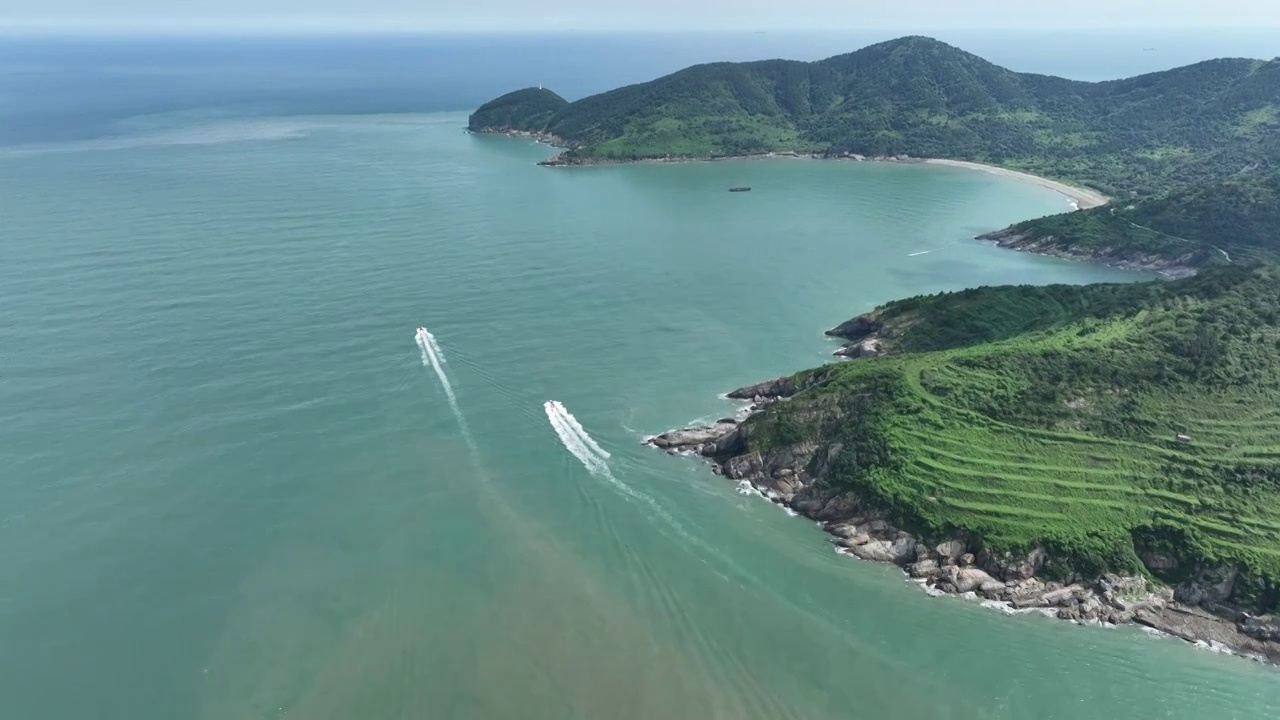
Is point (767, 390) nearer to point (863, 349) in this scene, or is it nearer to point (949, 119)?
point (863, 349)

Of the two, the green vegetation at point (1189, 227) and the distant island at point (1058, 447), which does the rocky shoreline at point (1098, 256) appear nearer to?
the green vegetation at point (1189, 227)

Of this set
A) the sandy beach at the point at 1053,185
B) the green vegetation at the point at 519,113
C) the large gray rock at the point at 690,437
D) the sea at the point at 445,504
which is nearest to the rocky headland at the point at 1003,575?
the sea at the point at 445,504

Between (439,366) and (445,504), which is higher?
(439,366)

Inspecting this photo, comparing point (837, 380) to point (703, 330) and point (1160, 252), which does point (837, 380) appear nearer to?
point (703, 330)

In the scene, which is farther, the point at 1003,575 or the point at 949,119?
the point at 949,119

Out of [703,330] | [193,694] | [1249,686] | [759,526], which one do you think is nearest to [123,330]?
[193,694]

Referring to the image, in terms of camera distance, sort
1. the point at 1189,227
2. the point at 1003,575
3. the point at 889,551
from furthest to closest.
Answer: the point at 1189,227
the point at 889,551
the point at 1003,575

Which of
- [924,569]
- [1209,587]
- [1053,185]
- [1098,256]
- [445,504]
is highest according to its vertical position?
[1053,185]

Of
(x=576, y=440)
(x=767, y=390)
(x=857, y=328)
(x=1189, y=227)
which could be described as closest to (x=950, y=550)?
(x=767, y=390)
